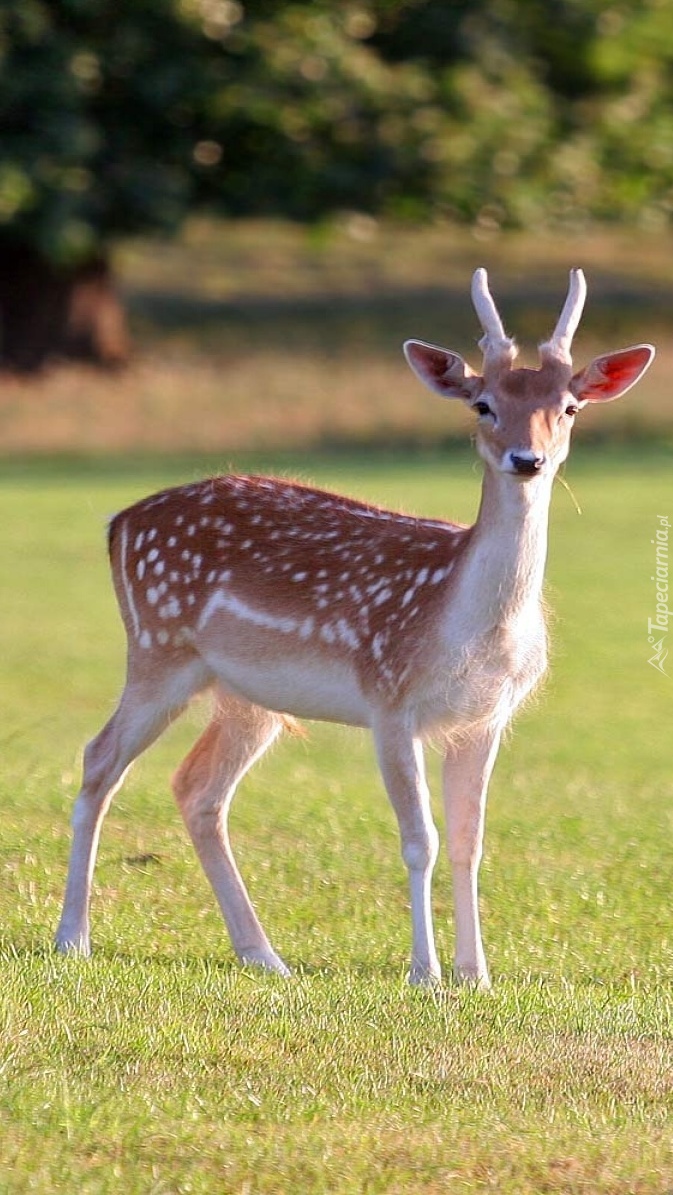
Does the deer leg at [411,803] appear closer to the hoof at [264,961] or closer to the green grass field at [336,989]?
the green grass field at [336,989]

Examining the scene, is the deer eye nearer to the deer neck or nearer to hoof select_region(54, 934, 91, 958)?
the deer neck

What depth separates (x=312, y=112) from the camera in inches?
971

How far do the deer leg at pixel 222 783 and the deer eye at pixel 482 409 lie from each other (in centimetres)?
136

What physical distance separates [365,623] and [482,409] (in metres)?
0.76

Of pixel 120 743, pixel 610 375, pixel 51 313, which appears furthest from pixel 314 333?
pixel 610 375

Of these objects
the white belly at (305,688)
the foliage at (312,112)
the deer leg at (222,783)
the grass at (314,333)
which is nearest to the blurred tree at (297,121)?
the foliage at (312,112)

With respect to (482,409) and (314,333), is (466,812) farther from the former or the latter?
(314,333)

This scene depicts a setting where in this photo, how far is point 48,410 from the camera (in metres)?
26.1

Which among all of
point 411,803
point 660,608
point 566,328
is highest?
point 566,328

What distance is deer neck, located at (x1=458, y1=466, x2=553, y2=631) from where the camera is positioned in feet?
17.7

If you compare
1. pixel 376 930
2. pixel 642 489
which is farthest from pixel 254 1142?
pixel 642 489

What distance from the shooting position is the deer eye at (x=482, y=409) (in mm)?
5398

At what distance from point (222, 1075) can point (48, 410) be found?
22242 millimetres

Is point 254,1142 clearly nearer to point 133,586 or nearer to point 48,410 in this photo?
point 133,586
